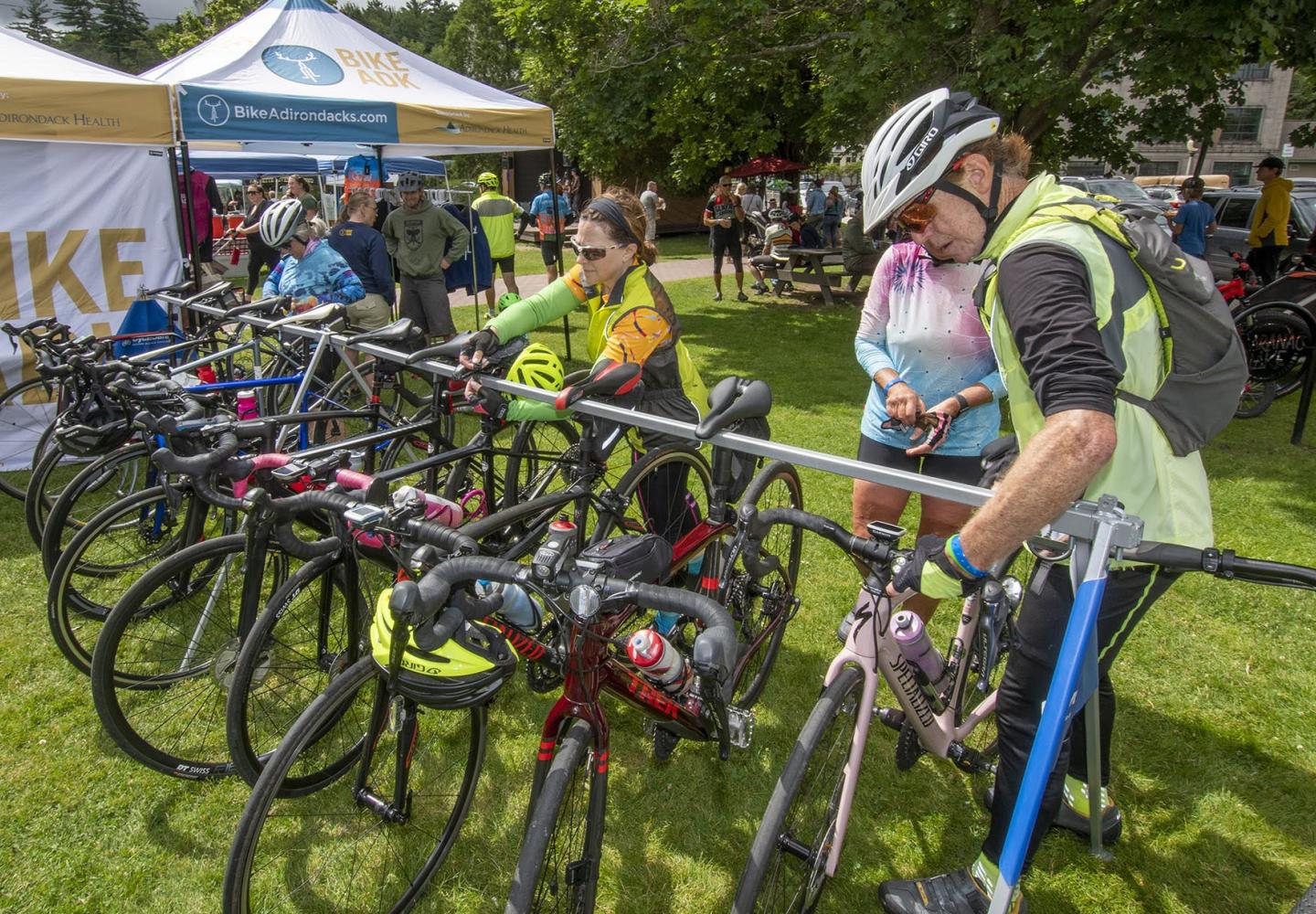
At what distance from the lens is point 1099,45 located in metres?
9.18

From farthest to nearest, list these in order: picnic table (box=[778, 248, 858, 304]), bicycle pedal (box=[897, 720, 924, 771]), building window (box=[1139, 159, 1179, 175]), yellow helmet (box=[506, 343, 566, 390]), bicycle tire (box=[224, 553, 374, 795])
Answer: building window (box=[1139, 159, 1179, 175]), picnic table (box=[778, 248, 858, 304]), yellow helmet (box=[506, 343, 566, 390]), bicycle pedal (box=[897, 720, 924, 771]), bicycle tire (box=[224, 553, 374, 795])

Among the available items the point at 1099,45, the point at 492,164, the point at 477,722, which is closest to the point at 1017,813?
the point at 477,722

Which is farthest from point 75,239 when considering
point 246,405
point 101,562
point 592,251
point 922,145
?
point 922,145

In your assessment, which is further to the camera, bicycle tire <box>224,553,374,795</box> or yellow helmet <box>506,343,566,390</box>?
yellow helmet <box>506,343,566,390</box>

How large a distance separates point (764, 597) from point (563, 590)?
1519mm

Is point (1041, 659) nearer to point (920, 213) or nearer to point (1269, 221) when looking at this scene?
point (920, 213)

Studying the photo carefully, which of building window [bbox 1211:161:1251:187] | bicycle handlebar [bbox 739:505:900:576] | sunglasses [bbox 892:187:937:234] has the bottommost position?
bicycle handlebar [bbox 739:505:900:576]

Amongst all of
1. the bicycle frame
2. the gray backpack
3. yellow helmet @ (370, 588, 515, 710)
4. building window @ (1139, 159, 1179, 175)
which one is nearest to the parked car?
the bicycle frame

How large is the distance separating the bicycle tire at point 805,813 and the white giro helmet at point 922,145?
1.26 metres

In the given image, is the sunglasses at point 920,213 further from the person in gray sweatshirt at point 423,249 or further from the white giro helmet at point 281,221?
the person in gray sweatshirt at point 423,249

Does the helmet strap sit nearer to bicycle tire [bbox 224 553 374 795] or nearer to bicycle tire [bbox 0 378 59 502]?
bicycle tire [bbox 224 553 374 795]

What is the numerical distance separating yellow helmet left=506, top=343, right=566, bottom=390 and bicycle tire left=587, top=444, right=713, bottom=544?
49 cm

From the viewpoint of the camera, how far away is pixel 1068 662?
148 cm

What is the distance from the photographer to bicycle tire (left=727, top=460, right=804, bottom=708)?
9.77ft
